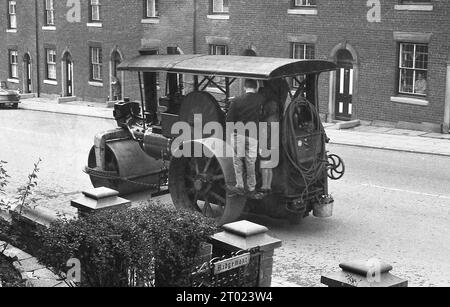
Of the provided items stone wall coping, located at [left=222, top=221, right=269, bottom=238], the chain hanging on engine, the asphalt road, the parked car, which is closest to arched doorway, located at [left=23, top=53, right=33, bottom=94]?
the parked car

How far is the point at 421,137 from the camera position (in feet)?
73.5

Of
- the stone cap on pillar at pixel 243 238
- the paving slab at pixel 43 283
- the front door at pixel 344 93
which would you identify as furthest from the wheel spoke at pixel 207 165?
the front door at pixel 344 93

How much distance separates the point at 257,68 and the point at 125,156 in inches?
162

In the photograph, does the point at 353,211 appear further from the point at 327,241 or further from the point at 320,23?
the point at 320,23

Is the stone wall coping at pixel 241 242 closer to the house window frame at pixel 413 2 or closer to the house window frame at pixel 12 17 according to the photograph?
the house window frame at pixel 413 2

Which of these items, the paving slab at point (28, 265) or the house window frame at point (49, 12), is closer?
the paving slab at point (28, 265)

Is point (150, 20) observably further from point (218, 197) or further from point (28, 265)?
point (28, 265)

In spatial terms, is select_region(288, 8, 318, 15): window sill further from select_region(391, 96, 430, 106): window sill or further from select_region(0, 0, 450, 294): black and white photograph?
select_region(391, 96, 430, 106): window sill

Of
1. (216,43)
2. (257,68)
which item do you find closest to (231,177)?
(257,68)

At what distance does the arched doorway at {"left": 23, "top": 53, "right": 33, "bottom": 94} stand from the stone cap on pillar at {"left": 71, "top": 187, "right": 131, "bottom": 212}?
3323 centimetres

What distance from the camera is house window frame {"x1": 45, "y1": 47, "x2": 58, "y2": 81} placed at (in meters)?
39.0

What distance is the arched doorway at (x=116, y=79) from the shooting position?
33.6 m

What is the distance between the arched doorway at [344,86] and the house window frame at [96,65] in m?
14.1

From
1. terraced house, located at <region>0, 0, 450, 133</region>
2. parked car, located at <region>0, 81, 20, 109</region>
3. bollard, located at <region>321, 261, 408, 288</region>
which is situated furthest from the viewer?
parked car, located at <region>0, 81, 20, 109</region>
